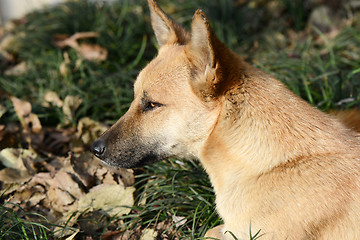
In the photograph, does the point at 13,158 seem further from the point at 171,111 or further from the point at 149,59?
the point at 149,59

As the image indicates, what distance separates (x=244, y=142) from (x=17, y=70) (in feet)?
13.6

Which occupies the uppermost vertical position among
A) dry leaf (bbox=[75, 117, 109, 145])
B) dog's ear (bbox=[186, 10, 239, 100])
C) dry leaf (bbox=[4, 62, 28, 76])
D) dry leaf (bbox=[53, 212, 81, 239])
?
dog's ear (bbox=[186, 10, 239, 100])

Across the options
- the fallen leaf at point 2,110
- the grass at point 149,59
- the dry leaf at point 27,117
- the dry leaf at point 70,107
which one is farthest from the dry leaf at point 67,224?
the fallen leaf at point 2,110

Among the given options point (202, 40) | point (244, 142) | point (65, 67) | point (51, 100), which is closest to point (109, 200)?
point (244, 142)

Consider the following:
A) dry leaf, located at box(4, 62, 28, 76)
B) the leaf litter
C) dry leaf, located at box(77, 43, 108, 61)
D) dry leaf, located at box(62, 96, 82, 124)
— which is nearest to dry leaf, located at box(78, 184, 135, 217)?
the leaf litter

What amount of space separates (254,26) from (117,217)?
417 centimetres

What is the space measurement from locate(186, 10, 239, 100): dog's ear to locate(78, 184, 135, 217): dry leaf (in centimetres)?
126

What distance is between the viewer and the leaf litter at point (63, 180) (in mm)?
3143

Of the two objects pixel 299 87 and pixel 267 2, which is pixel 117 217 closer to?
pixel 299 87

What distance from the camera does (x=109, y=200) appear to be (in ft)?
10.6

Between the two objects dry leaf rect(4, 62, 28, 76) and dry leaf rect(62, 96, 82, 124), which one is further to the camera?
dry leaf rect(4, 62, 28, 76)

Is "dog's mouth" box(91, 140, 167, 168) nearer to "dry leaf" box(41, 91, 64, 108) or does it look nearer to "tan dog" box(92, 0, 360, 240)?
"tan dog" box(92, 0, 360, 240)

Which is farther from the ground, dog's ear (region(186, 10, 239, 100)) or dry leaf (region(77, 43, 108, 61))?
dog's ear (region(186, 10, 239, 100))

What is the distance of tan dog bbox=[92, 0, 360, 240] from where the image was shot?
2277mm
